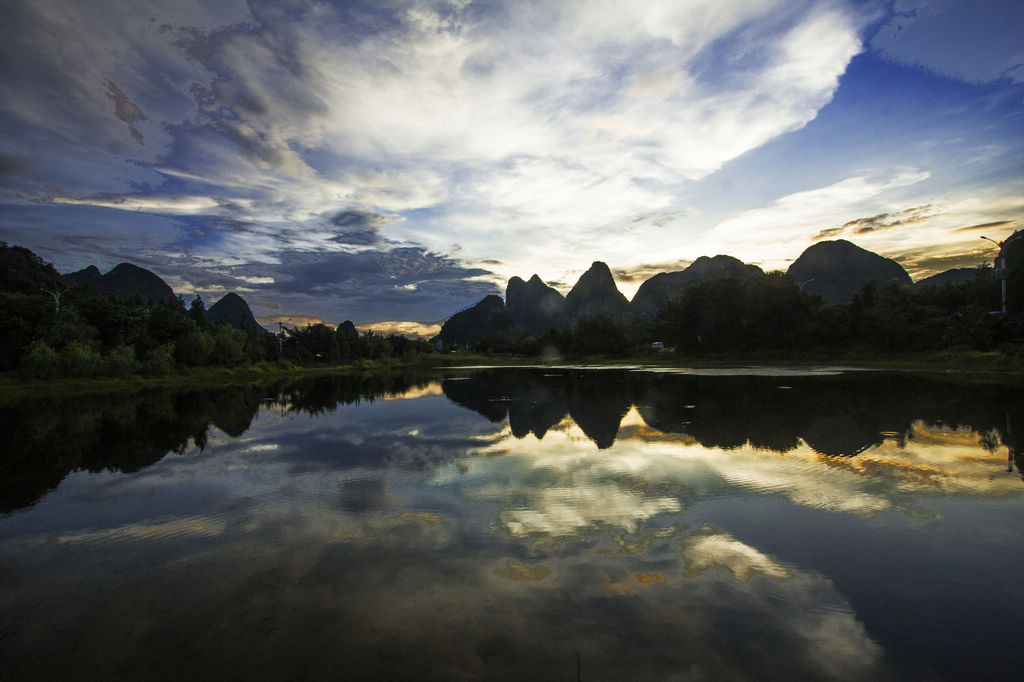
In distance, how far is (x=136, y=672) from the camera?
3281 mm

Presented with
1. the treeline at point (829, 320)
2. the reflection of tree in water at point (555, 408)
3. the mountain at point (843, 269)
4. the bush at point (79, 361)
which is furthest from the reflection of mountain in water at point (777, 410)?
the mountain at point (843, 269)

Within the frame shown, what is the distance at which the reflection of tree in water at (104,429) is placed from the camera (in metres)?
9.74

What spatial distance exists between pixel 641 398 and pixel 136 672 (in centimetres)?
1869

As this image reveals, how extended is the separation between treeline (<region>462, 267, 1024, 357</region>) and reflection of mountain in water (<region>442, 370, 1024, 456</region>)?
20.9 meters

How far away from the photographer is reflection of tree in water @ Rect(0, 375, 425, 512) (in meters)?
9.74

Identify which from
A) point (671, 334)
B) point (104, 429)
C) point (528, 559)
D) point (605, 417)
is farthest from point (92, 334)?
point (671, 334)

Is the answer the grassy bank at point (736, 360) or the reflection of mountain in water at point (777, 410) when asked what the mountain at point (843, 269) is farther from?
the reflection of mountain in water at point (777, 410)

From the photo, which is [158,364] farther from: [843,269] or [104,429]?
[843,269]

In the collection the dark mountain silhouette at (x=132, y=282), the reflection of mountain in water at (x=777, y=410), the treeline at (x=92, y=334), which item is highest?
the dark mountain silhouette at (x=132, y=282)

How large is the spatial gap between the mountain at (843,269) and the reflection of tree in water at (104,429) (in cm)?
16420

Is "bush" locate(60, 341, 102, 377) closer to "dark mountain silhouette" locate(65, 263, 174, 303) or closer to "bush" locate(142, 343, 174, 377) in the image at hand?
"bush" locate(142, 343, 174, 377)

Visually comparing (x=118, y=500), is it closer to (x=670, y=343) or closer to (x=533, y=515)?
(x=533, y=515)

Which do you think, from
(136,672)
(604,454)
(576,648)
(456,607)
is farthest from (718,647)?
(604,454)

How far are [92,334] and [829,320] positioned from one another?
70.6 m
